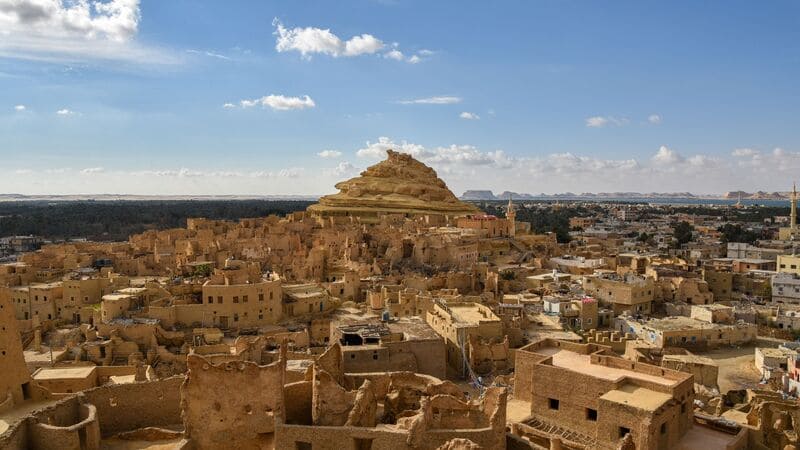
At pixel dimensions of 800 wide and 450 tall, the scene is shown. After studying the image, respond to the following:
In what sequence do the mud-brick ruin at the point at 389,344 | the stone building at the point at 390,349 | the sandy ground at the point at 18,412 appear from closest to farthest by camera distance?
the sandy ground at the point at 18,412, the mud-brick ruin at the point at 389,344, the stone building at the point at 390,349

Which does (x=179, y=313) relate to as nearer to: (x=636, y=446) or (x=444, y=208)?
(x=636, y=446)

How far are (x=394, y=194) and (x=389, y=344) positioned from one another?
5502cm

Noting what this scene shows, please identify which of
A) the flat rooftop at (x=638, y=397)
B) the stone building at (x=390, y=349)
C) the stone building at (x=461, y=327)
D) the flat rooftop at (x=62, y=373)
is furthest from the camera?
the stone building at (x=461, y=327)

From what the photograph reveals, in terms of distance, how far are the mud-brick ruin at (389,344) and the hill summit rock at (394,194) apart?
13789mm

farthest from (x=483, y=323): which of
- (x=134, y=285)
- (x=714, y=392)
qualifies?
(x=134, y=285)

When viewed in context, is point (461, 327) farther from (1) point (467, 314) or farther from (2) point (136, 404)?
(2) point (136, 404)

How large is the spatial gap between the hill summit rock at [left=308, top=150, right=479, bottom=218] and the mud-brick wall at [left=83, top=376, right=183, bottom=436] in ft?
173

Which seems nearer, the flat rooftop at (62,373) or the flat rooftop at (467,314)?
the flat rooftop at (62,373)

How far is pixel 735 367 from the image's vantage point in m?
26.2

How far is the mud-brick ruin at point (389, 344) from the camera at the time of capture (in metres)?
13.1

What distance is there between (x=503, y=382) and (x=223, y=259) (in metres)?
23.7

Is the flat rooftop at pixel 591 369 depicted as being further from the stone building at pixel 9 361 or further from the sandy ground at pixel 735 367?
the stone building at pixel 9 361

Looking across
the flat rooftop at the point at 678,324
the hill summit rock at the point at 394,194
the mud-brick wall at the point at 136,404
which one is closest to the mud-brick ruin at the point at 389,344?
the mud-brick wall at the point at 136,404

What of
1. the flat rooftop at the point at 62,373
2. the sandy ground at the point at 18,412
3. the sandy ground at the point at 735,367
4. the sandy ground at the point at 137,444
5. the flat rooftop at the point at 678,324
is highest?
the sandy ground at the point at 18,412
